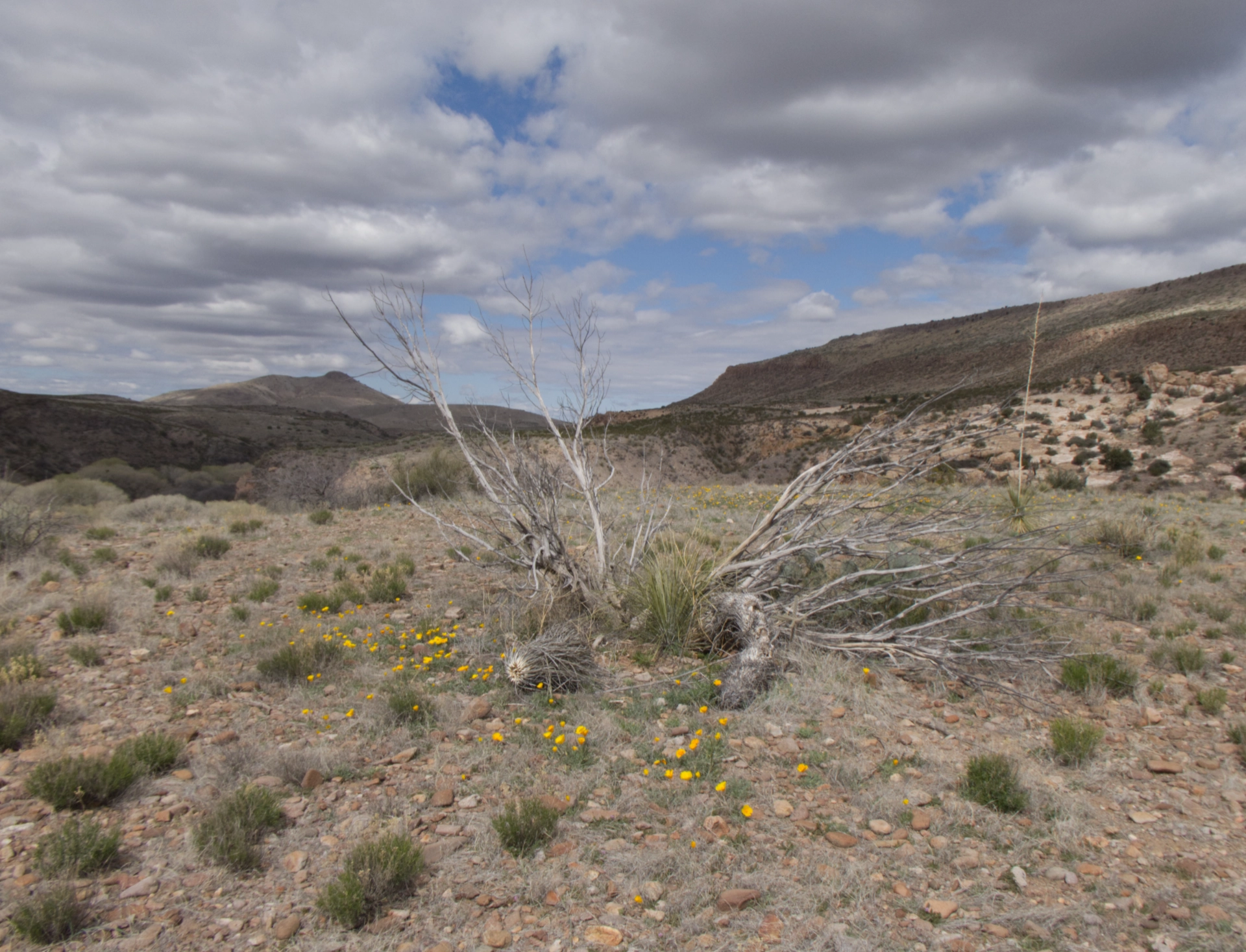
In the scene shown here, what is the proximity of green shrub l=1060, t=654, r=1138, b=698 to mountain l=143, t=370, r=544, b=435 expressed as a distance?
89190mm

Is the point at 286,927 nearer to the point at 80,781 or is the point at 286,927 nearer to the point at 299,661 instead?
the point at 80,781

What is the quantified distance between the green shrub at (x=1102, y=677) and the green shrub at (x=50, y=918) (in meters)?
5.98

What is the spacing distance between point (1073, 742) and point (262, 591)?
284 inches

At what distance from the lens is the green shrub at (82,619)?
588cm

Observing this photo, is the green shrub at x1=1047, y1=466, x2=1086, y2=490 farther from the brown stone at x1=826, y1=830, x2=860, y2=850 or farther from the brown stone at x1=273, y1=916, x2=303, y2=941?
the brown stone at x1=273, y1=916, x2=303, y2=941

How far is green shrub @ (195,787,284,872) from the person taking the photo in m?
3.07

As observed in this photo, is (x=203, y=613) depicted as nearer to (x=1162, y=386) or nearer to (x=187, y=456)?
(x=1162, y=386)

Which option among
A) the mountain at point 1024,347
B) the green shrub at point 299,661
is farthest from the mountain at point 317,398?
the green shrub at point 299,661

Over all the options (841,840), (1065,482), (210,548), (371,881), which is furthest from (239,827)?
(1065,482)

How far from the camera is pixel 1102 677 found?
4.87m

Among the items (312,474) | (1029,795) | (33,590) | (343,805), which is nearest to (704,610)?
(1029,795)

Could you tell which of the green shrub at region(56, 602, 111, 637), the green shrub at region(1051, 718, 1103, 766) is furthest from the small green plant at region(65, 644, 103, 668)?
the green shrub at region(1051, 718, 1103, 766)

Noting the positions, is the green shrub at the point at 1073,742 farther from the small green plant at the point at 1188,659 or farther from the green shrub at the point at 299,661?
the green shrub at the point at 299,661

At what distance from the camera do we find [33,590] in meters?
7.04
